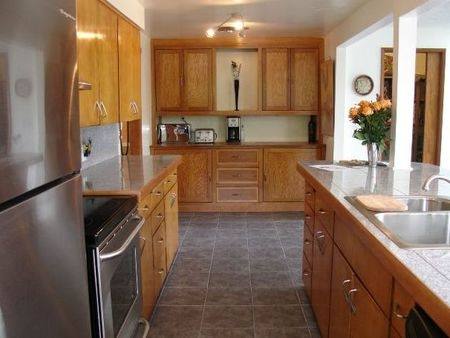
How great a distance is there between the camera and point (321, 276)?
234 cm

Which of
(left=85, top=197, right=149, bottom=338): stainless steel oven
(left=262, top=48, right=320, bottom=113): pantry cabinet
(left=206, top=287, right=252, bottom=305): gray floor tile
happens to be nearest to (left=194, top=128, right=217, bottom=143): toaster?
(left=262, top=48, right=320, bottom=113): pantry cabinet

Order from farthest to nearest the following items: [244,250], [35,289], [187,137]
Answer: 1. [187,137]
2. [244,250]
3. [35,289]

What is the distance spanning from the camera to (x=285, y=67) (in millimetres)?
5410

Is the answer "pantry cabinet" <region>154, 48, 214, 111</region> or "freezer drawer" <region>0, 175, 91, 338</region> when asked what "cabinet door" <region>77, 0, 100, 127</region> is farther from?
"pantry cabinet" <region>154, 48, 214, 111</region>

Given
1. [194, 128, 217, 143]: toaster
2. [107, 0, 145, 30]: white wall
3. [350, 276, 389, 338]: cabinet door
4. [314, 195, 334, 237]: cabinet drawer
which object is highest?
[107, 0, 145, 30]: white wall

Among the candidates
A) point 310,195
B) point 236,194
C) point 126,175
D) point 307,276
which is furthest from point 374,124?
point 236,194

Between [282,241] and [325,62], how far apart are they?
221cm

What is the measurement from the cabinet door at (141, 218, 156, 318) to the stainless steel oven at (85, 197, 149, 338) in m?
0.18

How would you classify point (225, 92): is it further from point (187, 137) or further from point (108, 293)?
point (108, 293)

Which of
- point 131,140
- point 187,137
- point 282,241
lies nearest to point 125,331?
point 282,241

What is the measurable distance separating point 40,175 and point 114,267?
2.84 ft

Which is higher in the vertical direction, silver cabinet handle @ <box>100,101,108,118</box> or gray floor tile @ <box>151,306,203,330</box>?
silver cabinet handle @ <box>100,101,108,118</box>

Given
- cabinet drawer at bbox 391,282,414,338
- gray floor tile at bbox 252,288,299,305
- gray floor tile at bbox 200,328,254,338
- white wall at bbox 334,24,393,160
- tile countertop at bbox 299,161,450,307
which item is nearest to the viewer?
tile countertop at bbox 299,161,450,307

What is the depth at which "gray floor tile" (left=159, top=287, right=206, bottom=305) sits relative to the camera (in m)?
2.91
